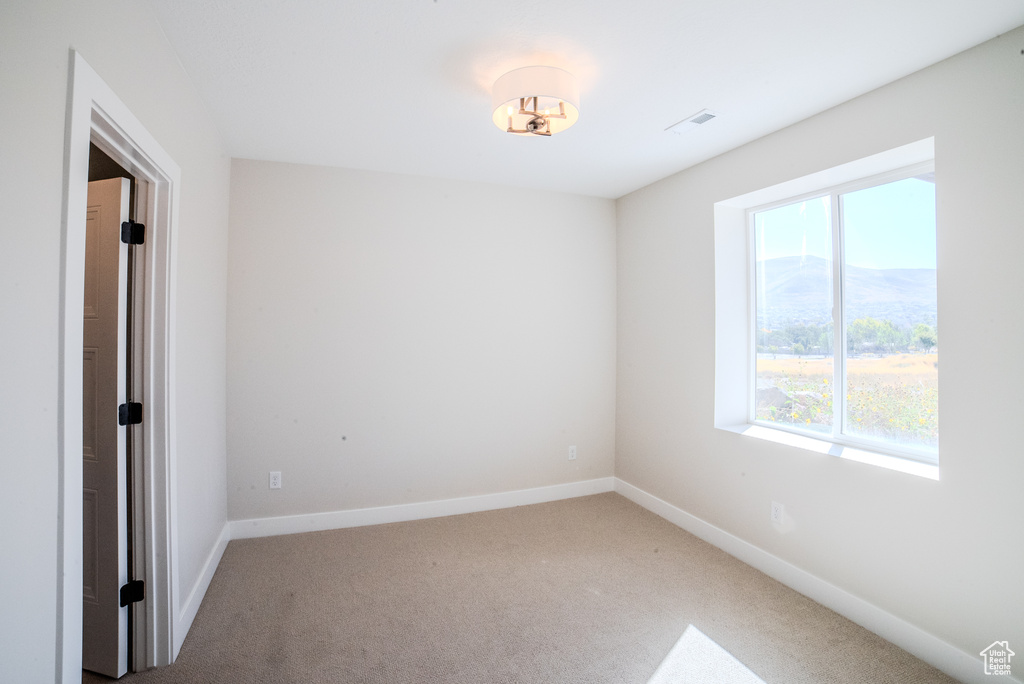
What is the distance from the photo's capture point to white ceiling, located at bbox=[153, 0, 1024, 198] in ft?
5.72

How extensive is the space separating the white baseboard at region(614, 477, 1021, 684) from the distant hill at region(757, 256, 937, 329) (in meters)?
1.36

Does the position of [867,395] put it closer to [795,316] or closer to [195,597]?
[795,316]

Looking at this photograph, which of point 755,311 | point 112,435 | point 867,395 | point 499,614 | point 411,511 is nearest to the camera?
point 112,435

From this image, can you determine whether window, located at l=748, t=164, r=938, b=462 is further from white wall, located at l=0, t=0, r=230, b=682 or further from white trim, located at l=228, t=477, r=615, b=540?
white wall, located at l=0, t=0, r=230, b=682

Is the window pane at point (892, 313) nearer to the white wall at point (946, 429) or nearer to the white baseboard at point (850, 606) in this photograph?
the white wall at point (946, 429)

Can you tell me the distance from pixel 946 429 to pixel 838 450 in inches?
22.2

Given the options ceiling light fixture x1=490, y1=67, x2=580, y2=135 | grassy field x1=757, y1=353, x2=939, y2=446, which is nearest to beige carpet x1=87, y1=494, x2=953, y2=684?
grassy field x1=757, y1=353, x2=939, y2=446

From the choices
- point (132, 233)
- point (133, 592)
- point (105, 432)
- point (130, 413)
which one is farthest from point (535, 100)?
point (133, 592)

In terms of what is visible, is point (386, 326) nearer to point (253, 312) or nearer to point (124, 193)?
point (253, 312)

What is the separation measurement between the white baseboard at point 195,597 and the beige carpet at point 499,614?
4cm

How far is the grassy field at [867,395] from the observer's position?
2270mm

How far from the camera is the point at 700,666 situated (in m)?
2.01

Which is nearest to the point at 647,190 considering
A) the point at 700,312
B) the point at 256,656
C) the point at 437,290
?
the point at 700,312

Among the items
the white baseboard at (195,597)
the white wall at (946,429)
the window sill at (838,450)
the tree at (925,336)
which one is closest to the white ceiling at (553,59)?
the white wall at (946,429)
